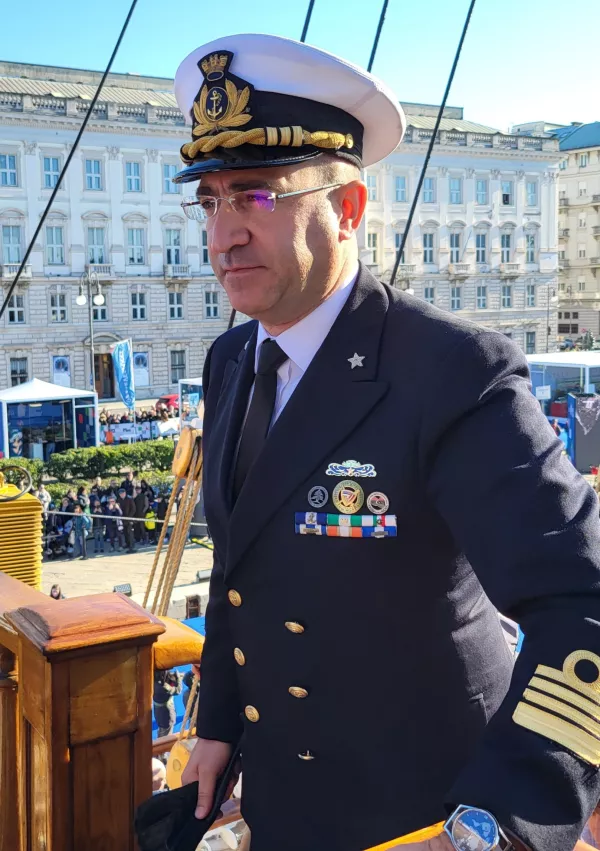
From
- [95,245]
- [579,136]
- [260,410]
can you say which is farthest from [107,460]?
[579,136]

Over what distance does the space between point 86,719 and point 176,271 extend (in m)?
37.2

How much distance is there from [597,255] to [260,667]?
60645mm

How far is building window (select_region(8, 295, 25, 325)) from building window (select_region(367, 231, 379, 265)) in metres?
14.9

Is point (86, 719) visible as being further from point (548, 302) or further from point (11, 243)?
point (548, 302)

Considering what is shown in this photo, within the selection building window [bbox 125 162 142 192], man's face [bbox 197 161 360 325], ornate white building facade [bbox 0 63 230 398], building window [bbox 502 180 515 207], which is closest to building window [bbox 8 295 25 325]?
ornate white building facade [bbox 0 63 230 398]

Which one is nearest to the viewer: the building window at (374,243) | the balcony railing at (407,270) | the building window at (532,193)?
the building window at (374,243)

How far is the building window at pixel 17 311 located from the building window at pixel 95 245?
10.6 feet

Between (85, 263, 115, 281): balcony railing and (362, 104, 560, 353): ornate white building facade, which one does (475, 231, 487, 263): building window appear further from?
(85, 263, 115, 281): balcony railing

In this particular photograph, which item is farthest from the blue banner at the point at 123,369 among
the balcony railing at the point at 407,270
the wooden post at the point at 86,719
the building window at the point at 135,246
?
the wooden post at the point at 86,719

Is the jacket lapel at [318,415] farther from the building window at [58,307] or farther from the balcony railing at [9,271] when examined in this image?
the building window at [58,307]

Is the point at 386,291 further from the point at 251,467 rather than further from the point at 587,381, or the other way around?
the point at 587,381

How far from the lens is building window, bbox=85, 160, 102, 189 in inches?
1407

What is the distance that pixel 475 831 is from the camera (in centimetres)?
118

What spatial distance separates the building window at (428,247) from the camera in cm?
4272
